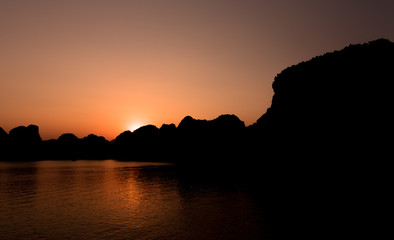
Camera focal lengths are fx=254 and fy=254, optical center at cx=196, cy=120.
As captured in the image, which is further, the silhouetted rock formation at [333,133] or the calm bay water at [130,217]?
the silhouetted rock formation at [333,133]

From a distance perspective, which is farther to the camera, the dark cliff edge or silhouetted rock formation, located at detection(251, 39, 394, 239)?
silhouetted rock formation, located at detection(251, 39, 394, 239)

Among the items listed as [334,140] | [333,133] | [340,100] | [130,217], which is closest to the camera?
[130,217]

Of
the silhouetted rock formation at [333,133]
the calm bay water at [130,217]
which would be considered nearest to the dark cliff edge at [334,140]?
the silhouetted rock formation at [333,133]

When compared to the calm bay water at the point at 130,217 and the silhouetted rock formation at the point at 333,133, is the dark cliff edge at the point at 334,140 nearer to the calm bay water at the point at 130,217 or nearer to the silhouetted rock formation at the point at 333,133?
the silhouetted rock formation at the point at 333,133

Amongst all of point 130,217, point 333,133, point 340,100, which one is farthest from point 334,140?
point 130,217

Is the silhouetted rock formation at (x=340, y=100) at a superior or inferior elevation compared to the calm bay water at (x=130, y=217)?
superior

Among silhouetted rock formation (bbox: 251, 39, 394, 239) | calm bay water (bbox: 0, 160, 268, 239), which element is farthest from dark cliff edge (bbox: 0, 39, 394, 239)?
calm bay water (bbox: 0, 160, 268, 239)

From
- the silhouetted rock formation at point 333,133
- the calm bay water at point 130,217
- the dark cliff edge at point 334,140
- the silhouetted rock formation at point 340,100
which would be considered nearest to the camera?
the calm bay water at point 130,217

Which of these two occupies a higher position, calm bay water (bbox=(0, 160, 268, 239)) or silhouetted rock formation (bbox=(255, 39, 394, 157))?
silhouetted rock formation (bbox=(255, 39, 394, 157))

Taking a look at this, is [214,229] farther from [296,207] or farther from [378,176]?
[378,176]

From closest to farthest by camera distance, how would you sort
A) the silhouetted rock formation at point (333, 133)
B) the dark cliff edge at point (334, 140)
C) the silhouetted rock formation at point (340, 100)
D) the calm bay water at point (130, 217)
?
the calm bay water at point (130, 217) < the dark cliff edge at point (334, 140) < the silhouetted rock formation at point (333, 133) < the silhouetted rock formation at point (340, 100)

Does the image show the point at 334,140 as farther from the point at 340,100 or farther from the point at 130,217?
the point at 130,217

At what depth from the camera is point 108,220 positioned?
31.6 m

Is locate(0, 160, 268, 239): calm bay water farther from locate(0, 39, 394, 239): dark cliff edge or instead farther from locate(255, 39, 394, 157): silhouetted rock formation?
locate(255, 39, 394, 157): silhouetted rock formation
